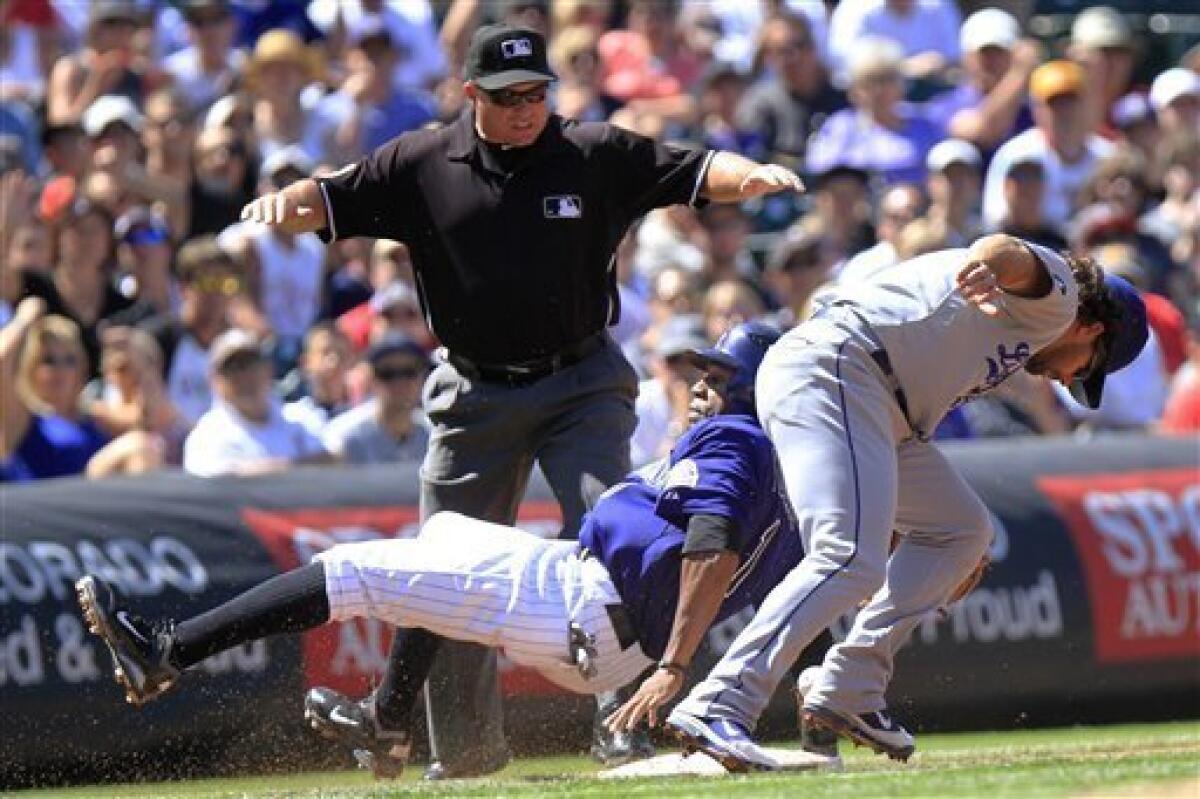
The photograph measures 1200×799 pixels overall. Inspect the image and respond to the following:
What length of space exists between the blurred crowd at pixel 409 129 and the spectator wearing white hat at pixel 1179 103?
3 centimetres

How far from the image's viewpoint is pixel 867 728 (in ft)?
24.7

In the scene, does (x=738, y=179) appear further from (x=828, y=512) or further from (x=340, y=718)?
(x=340, y=718)

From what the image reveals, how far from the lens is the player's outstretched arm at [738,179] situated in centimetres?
828

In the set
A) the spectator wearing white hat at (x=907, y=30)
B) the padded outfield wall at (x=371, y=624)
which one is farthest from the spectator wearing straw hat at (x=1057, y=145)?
the padded outfield wall at (x=371, y=624)

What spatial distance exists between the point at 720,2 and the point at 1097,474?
711 centimetres

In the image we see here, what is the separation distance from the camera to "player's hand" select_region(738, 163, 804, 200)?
8143 millimetres

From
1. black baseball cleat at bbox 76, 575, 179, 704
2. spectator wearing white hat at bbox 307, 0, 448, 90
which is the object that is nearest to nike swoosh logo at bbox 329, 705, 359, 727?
black baseball cleat at bbox 76, 575, 179, 704

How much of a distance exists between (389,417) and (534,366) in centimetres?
344

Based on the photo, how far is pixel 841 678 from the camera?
7.57 m

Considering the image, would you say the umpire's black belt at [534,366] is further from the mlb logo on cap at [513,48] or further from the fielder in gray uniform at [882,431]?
the fielder in gray uniform at [882,431]

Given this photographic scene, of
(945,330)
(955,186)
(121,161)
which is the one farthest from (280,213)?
(955,186)

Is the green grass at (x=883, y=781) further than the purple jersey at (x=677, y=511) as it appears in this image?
No

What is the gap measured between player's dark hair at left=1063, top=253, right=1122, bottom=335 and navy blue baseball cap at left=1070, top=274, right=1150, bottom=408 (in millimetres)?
16

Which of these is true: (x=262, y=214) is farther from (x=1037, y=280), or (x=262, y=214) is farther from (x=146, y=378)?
(x=146, y=378)
